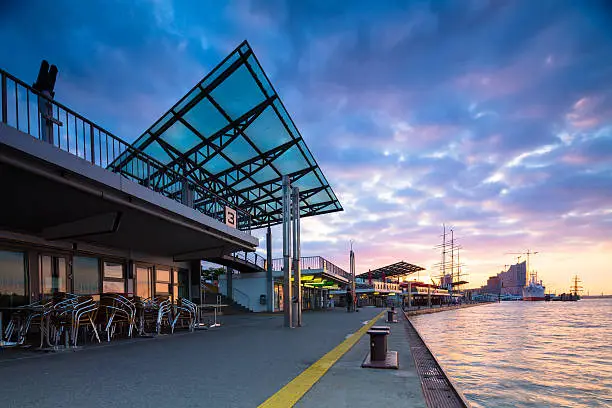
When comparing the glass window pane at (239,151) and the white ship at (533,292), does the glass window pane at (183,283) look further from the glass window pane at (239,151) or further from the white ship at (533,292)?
the white ship at (533,292)

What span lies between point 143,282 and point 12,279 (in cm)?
568

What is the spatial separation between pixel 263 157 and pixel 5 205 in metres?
10.4

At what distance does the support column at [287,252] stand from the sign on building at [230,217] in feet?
6.53

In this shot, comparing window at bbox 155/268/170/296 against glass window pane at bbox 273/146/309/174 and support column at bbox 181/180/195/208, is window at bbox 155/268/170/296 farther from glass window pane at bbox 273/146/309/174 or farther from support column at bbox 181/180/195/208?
glass window pane at bbox 273/146/309/174

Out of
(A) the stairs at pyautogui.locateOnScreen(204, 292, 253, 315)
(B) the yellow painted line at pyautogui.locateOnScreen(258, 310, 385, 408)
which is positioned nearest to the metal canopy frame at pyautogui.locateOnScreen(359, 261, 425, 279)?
(A) the stairs at pyautogui.locateOnScreen(204, 292, 253, 315)

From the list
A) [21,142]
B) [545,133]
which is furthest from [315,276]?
[21,142]

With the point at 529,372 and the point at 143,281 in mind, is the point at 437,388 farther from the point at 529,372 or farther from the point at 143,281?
the point at 143,281

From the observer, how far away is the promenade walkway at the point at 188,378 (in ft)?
12.8

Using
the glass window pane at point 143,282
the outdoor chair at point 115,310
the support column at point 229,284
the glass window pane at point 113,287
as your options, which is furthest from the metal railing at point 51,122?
the support column at point 229,284

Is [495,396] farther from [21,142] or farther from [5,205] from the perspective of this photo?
[5,205]

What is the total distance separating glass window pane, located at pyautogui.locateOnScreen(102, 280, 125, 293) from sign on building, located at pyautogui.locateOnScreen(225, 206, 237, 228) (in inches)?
159

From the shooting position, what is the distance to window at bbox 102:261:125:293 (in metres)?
12.7

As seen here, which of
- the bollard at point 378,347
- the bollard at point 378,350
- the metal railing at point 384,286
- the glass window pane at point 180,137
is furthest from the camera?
the metal railing at point 384,286

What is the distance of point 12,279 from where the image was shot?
9305 mm
